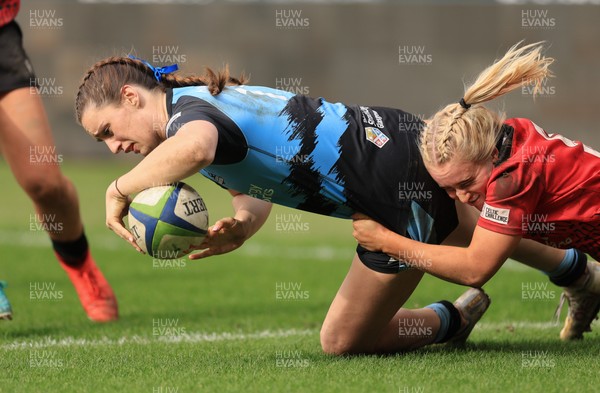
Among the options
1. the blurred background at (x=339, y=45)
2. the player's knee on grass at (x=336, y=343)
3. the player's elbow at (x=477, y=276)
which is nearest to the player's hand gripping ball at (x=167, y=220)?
the player's knee on grass at (x=336, y=343)

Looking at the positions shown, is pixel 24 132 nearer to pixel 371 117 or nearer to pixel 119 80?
pixel 119 80

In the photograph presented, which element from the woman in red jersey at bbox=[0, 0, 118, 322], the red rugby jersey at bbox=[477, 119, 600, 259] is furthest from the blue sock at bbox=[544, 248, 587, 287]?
the woman in red jersey at bbox=[0, 0, 118, 322]

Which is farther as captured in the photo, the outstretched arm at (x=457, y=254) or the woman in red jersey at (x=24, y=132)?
the woman in red jersey at (x=24, y=132)

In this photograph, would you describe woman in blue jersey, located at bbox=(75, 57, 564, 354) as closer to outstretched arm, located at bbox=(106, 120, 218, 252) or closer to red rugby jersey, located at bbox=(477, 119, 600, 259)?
outstretched arm, located at bbox=(106, 120, 218, 252)

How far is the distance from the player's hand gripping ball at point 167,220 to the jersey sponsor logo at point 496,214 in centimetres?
133

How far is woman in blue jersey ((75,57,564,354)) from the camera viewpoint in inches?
168

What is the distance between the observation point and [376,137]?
4.61 meters

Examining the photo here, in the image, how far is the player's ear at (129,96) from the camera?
4379 millimetres

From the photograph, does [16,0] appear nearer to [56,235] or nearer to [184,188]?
[56,235]

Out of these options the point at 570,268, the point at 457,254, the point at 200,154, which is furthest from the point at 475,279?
the point at 200,154

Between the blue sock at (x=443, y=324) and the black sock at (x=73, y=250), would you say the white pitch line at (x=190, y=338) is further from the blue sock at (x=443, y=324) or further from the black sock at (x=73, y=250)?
the blue sock at (x=443, y=324)

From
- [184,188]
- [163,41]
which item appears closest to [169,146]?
[184,188]

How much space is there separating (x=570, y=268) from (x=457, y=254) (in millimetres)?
1308

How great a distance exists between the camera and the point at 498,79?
170 inches
